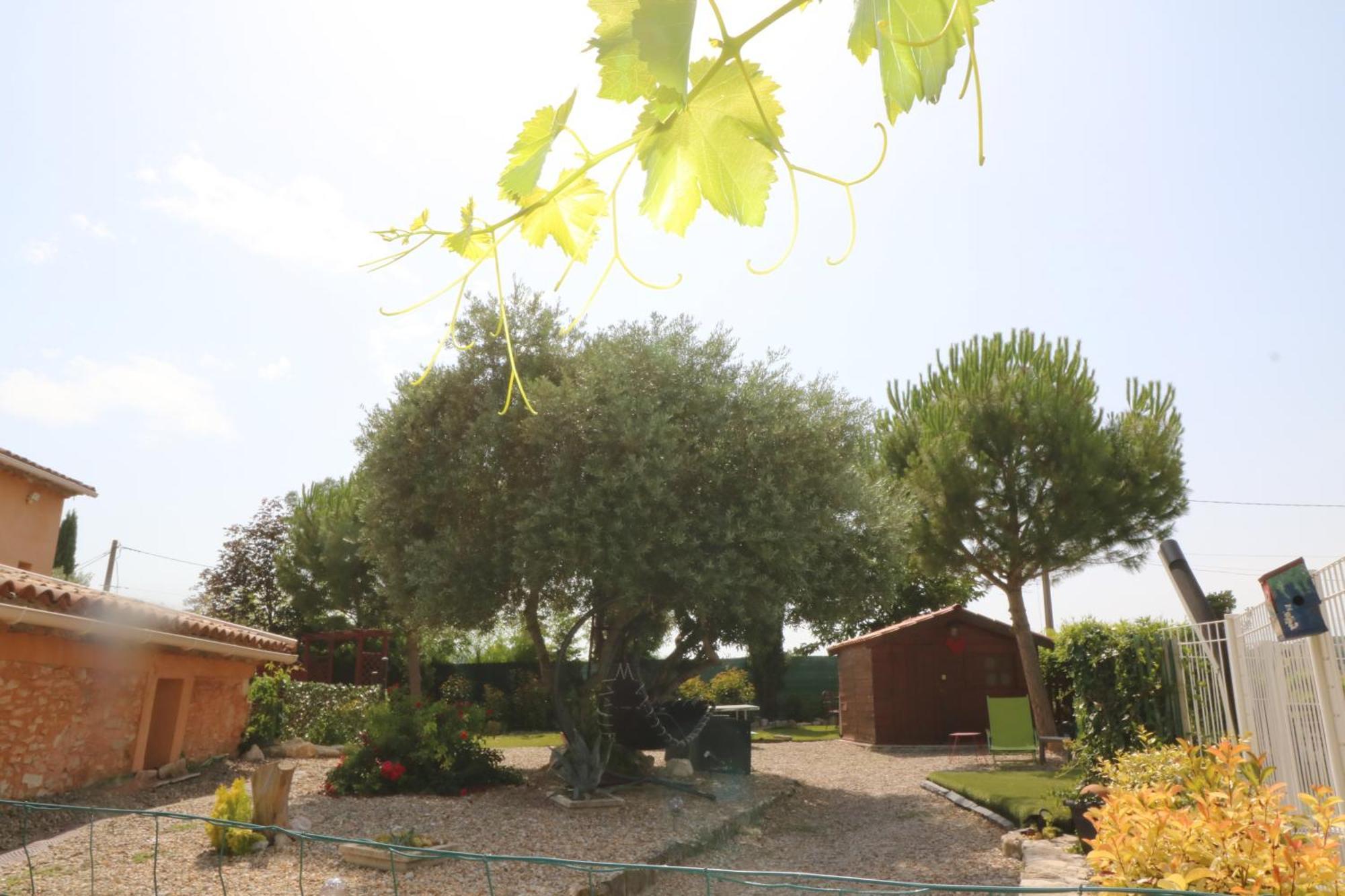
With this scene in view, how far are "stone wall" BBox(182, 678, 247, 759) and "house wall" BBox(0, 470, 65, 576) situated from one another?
4115 mm

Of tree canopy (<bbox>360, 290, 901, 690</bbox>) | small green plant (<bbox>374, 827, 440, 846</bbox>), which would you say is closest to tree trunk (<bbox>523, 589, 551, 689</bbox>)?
tree canopy (<bbox>360, 290, 901, 690</bbox>)

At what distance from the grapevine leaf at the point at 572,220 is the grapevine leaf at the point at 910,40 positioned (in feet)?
1.01

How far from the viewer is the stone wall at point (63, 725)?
713 cm

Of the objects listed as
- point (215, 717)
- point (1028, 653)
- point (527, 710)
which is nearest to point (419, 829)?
point (215, 717)

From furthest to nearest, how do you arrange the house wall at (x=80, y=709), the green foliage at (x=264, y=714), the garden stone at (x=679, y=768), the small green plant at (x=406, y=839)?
the green foliage at (x=264, y=714)
the garden stone at (x=679, y=768)
the house wall at (x=80, y=709)
the small green plant at (x=406, y=839)

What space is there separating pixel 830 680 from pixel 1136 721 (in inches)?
705

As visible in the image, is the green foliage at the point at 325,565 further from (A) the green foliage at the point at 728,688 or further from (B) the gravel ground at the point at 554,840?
(B) the gravel ground at the point at 554,840

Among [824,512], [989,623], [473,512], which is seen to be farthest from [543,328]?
[989,623]

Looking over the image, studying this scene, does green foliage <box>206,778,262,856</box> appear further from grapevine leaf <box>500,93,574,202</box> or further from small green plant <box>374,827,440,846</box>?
grapevine leaf <box>500,93,574,202</box>

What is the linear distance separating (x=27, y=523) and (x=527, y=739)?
9.22 meters

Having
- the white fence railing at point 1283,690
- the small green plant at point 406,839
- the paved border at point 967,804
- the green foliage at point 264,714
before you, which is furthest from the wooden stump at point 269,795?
the white fence railing at point 1283,690

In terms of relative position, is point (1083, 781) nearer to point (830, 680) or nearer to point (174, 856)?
point (174, 856)

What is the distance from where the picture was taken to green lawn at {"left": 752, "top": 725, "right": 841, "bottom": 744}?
20083 mm

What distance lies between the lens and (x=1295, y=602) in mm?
3936
